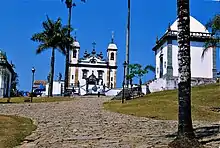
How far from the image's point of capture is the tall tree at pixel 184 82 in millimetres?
8273

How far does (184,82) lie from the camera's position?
8.71 meters

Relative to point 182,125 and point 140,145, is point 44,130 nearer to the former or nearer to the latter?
point 140,145

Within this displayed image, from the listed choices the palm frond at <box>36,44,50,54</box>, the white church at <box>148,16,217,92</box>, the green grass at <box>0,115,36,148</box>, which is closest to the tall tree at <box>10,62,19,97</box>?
the palm frond at <box>36,44,50,54</box>

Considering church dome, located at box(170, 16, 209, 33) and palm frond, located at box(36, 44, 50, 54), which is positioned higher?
church dome, located at box(170, 16, 209, 33)

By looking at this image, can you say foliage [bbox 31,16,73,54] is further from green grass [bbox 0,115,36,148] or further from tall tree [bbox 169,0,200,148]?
tall tree [bbox 169,0,200,148]

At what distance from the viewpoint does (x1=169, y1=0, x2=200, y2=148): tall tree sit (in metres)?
8.27

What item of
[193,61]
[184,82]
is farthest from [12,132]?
[193,61]

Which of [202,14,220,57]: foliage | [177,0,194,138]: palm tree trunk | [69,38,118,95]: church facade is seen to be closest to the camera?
[177,0,194,138]: palm tree trunk

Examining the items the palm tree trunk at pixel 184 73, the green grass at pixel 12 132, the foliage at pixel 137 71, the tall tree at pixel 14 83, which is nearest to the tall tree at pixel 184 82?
the palm tree trunk at pixel 184 73

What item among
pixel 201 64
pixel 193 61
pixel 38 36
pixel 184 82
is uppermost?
pixel 38 36

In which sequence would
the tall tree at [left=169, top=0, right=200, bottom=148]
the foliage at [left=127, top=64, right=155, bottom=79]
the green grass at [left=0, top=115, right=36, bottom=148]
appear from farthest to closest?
the foliage at [left=127, top=64, right=155, bottom=79], the green grass at [left=0, top=115, right=36, bottom=148], the tall tree at [left=169, top=0, right=200, bottom=148]

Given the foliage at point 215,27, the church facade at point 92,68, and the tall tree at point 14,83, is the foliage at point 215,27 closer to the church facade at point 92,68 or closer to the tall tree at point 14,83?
the tall tree at point 14,83

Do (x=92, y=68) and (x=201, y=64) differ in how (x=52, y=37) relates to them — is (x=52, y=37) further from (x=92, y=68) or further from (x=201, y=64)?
(x=92, y=68)

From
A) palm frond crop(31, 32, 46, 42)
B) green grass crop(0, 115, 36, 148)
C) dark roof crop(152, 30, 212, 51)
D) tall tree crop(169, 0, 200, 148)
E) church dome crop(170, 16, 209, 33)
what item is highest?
church dome crop(170, 16, 209, 33)
